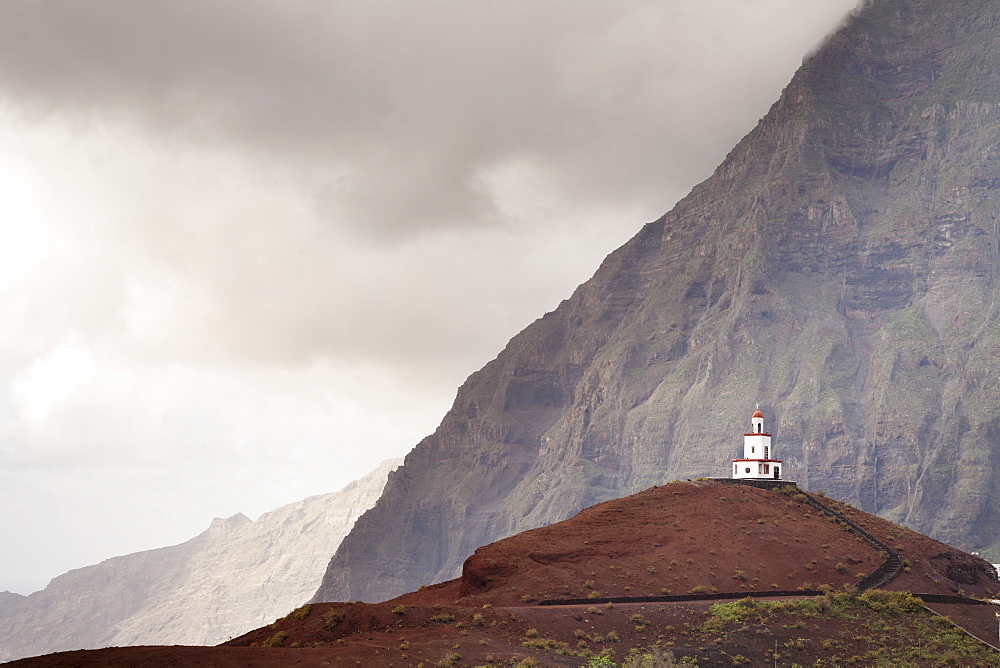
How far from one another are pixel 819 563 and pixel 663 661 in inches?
1157

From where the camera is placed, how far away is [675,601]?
83.8 metres

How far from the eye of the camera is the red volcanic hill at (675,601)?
66.9m

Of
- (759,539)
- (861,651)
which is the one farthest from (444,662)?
(759,539)

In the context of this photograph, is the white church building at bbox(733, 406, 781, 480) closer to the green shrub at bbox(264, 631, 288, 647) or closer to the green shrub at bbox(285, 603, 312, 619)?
the green shrub at bbox(285, 603, 312, 619)

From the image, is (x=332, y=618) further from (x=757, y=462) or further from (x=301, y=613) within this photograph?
(x=757, y=462)

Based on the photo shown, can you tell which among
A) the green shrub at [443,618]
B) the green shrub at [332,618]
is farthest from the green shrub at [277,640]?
the green shrub at [443,618]

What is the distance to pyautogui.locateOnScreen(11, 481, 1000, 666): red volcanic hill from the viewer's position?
66875 mm

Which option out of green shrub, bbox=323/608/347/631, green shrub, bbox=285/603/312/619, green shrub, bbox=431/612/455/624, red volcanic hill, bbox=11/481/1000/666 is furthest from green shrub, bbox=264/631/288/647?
green shrub, bbox=431/612/455/624

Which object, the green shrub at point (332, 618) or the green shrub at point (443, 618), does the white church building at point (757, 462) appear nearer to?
the green shrub at point (443, 618)

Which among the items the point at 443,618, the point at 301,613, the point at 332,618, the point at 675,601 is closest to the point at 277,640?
the point at 332,618

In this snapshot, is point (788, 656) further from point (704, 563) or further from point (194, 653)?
point (194, 653)

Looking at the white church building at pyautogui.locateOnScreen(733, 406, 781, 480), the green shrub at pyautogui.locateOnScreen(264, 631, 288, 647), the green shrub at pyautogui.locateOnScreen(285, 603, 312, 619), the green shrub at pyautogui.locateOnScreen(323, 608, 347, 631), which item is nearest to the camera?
the green shrub at pyautogui.locateOnScreen(264, 631, 288, 647)

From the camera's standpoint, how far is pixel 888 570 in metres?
95.2

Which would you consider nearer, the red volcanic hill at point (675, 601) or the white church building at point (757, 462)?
the red volcanic hill at point (675, 601)
